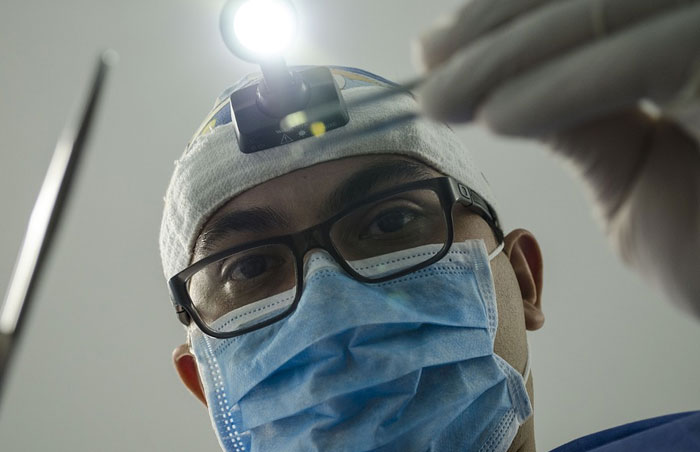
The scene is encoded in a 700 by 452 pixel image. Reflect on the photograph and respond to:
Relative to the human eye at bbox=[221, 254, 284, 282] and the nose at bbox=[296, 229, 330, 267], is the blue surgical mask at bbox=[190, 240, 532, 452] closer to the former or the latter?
the nose at bbox=[296, 229, 330, 267]

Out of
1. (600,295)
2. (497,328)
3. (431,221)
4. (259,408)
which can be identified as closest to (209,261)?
(259,408)

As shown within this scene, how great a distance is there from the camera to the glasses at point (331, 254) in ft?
3.43

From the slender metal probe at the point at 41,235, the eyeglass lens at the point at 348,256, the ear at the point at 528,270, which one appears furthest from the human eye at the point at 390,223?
the slender metal probe at the point at 41,235

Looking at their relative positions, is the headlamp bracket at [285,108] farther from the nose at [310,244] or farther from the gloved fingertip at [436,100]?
the gloved fingertip at [436,100]

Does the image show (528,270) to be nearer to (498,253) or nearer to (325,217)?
(498,253)

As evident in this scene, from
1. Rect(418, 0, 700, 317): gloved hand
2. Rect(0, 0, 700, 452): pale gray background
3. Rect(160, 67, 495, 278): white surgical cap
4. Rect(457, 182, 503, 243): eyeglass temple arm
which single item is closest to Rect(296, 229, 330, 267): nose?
Rect(160, 67, 495, 278): white surgical cap

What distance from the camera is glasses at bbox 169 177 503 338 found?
1.05 metres

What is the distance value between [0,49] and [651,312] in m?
1.97

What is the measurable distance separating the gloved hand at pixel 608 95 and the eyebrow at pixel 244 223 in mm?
552

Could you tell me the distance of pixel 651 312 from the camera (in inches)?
68.2

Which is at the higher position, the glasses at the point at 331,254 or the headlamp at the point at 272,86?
the headlamp at the point at 272,86

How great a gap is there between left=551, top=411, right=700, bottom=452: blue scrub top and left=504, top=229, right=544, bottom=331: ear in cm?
23

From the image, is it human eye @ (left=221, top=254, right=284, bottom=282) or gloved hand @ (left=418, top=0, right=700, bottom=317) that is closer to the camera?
gloved hand @ (left=418, top=0, right=700, bottom=317)

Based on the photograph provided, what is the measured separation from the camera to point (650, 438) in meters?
1.07
